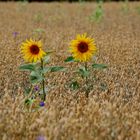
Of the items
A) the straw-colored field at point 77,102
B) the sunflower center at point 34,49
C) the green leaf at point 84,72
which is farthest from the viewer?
the green leaf at point 84,72

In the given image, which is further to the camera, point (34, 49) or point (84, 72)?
point (84, 72)

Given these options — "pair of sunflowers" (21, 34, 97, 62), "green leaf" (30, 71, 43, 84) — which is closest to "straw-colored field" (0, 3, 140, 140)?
"green leaf" (30, 71, 43, 84)

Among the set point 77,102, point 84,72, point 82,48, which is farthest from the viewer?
point 84,72

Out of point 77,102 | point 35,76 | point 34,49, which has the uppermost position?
point 34,49

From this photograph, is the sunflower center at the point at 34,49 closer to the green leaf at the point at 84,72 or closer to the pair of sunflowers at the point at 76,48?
the pair of sunflowers at the point at 76,48

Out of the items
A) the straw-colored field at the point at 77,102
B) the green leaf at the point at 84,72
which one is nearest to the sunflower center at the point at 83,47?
the green leaf at the point at 84,72

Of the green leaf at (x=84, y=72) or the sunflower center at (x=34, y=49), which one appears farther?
the green leaf at (x=84, y=72)

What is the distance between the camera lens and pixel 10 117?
2373 millimetres

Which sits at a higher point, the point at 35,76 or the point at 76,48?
the point at 76,48

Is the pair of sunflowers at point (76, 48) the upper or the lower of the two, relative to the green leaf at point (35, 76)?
upper

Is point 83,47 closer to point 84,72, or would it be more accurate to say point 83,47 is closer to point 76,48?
→ point 76,48

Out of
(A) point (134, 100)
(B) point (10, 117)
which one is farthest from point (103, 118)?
(A) point (134, 100)

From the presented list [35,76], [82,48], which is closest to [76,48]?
[82,48]

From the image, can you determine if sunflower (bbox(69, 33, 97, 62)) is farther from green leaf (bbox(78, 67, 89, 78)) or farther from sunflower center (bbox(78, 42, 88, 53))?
green leaf (bbox(78, 67, 89, 78))
